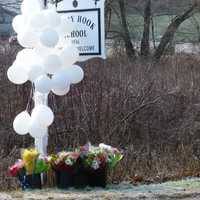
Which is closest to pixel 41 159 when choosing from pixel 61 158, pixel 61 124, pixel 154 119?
pixel 61 158

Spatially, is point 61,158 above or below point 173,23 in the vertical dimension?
below

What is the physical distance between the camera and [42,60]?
842 cm

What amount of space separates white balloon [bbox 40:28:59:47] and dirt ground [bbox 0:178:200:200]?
161 cm

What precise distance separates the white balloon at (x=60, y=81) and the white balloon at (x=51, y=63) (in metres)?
0.08

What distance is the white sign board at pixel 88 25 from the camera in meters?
9.15

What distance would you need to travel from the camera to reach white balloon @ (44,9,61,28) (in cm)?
836

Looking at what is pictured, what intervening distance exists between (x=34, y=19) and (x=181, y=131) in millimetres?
5047

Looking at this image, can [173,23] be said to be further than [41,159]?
Yes

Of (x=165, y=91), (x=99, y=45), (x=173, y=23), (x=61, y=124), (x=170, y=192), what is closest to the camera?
(x=170, y=192)

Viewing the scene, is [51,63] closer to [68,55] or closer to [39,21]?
[68,55]

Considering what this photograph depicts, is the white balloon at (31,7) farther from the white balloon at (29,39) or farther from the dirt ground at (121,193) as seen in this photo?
the dirt ground at (121,193)

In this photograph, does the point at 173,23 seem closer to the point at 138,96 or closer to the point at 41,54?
the point at 138,96

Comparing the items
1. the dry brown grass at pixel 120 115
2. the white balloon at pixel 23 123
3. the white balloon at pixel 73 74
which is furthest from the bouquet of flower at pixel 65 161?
the dry brown grass at pixel 120 115

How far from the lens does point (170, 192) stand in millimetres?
8102
